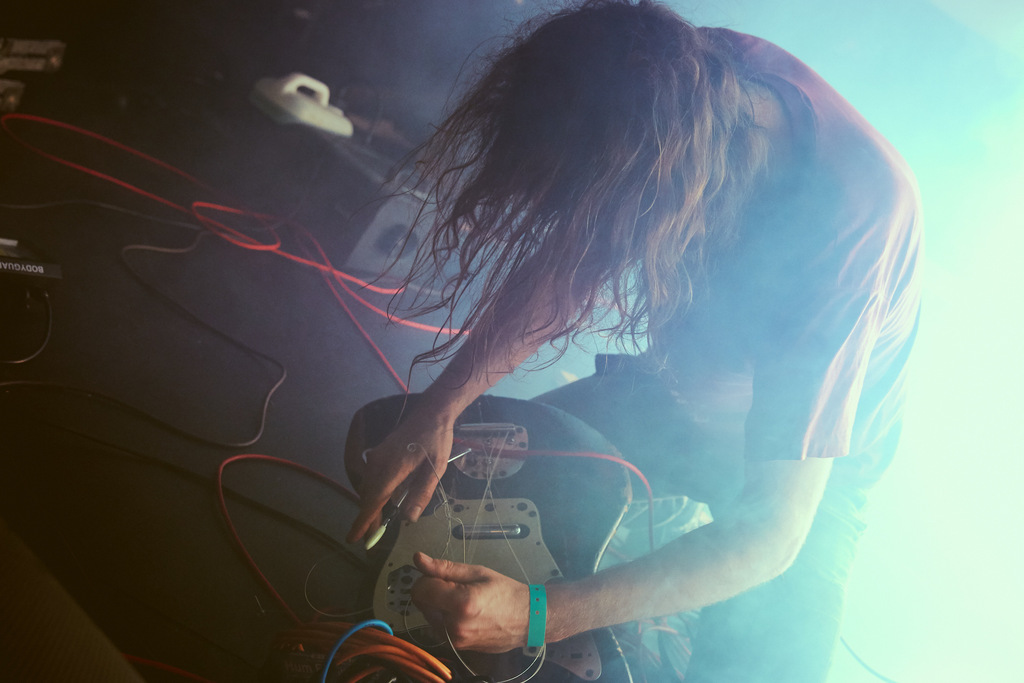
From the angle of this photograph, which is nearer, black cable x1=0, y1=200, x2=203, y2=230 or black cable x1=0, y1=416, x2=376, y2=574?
black cable x1=0, y1=416, x2=376, y2=574

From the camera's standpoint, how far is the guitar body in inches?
16.5

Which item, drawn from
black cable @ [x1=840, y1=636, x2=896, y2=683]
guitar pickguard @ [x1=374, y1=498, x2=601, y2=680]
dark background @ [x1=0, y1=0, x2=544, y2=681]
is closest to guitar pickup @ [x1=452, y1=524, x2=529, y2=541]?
guitar pickguard @ [x1=374, y1=498, x2=601, y2=680]

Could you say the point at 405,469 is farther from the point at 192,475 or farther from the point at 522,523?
the point at 192,475

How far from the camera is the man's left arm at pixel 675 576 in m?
0.41

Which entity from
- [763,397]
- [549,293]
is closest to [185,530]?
[549,293]

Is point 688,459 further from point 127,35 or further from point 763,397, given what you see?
point 127,35

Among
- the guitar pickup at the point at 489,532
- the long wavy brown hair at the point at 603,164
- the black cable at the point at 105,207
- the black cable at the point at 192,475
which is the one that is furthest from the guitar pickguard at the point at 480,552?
the black cable at the point at 105,207

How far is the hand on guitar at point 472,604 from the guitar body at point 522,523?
0.01 metres

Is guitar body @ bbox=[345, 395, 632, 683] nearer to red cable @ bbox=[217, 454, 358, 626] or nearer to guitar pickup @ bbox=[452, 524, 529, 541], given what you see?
guitar pickup @ bbox=[452, 524, 529, 541]

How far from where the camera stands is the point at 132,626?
497mm

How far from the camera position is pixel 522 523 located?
45 centimetres

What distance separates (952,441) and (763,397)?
0.70 ft

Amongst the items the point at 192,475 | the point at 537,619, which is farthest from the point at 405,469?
the point at 192,475

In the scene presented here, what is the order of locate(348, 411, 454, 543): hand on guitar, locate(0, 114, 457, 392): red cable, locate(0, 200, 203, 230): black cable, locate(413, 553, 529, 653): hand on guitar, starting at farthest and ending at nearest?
locate(0, 200, 203, 230): black cable, locate(0, 114, 457, 392): red cable, locate(348, 411, 454, 543): hand on guitar, locate(413, 553, 529, 653): hand on guitar
